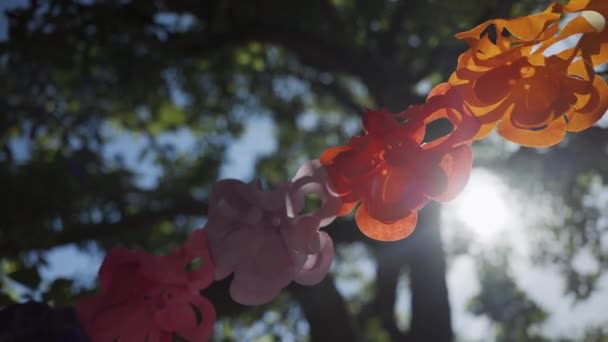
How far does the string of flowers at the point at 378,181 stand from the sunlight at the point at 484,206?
3854 millimetres

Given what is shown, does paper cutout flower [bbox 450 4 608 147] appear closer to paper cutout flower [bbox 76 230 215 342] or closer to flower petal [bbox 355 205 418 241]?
flower petal [bbox 355 205 418 241]

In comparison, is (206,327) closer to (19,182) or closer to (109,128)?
(19,182)

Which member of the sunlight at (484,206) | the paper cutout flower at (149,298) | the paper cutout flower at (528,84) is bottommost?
the sunlight at (484,206)

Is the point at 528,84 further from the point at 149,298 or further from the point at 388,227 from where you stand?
the point at 149,298

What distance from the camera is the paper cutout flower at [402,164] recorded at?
126 cm

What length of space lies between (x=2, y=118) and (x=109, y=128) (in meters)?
3.78

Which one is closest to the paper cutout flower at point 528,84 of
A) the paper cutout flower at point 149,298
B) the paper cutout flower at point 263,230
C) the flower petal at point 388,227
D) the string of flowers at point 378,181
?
the string of flowers at point 378,181

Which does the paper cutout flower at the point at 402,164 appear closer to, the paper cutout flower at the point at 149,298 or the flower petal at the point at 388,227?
the flower petal at the point at 388,227

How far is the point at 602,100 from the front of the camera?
1.32 metres

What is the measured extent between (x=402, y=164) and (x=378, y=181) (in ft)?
0.27

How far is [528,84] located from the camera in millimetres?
1306

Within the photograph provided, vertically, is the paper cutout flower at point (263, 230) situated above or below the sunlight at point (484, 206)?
above

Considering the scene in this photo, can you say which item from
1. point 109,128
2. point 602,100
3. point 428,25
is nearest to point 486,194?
point 428,25

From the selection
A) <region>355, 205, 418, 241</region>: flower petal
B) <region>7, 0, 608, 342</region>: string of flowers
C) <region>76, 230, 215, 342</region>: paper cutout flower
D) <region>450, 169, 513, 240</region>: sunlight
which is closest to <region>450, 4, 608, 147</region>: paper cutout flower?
<region>7, 0, 608, 342</region>: string of flowers
